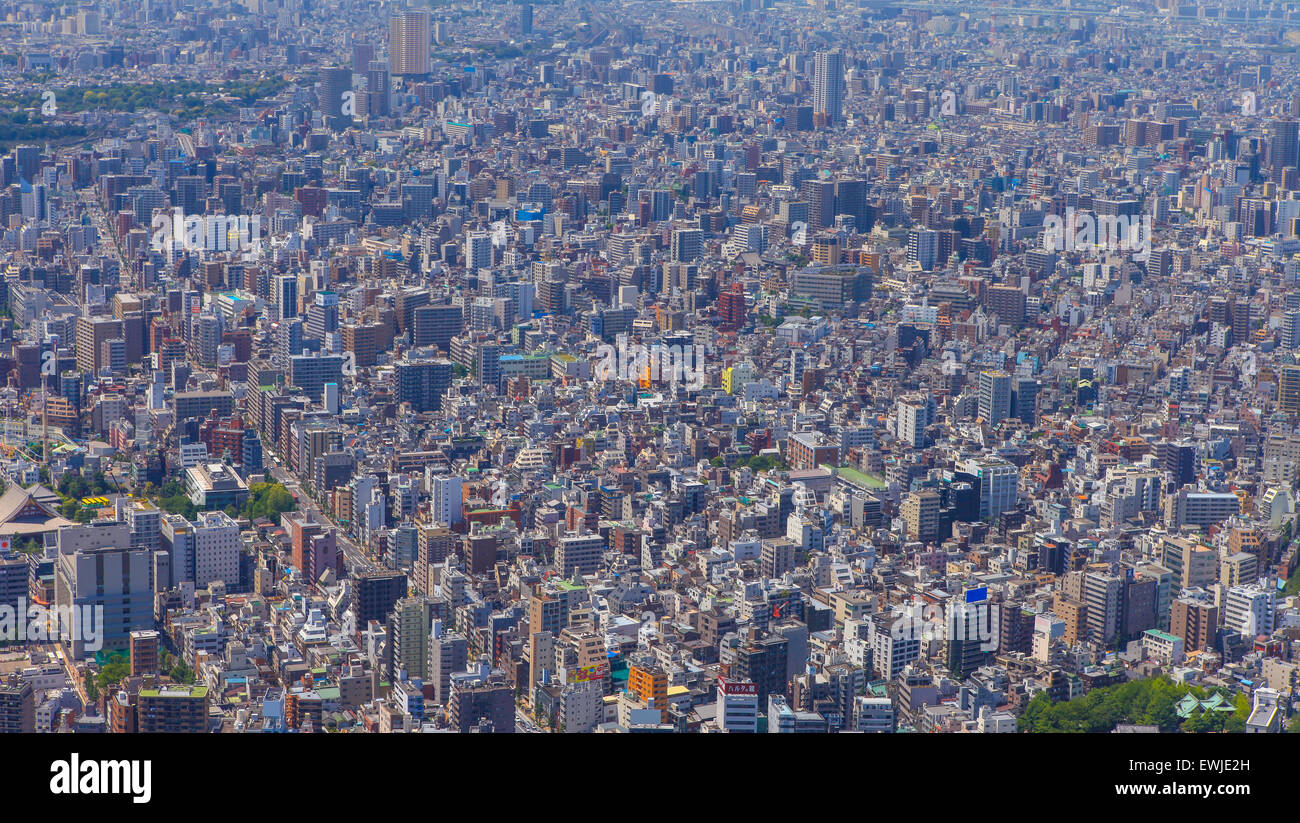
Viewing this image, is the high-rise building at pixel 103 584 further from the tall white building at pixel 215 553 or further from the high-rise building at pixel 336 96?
the high-rise building at pixel 336 96

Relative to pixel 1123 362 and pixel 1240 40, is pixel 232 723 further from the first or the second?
pixel 1240 40

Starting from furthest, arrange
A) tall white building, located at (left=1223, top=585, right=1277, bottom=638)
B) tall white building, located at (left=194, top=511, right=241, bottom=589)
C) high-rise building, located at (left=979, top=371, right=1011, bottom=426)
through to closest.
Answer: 1. high-rise building, located at (left=979, top=371, right=1011, bottom=426)
2. tall white building, located at (left=194, top=511, right=241, bottom=589)
3. tall white building, located at (left=1223, top=585, right=1277, bottom=638)

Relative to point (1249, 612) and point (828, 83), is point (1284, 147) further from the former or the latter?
point (1249, 612)

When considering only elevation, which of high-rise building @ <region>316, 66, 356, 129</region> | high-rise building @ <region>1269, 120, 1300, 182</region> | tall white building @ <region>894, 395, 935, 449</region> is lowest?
tall white building @ <region>894, 395, 935, 449</region>
